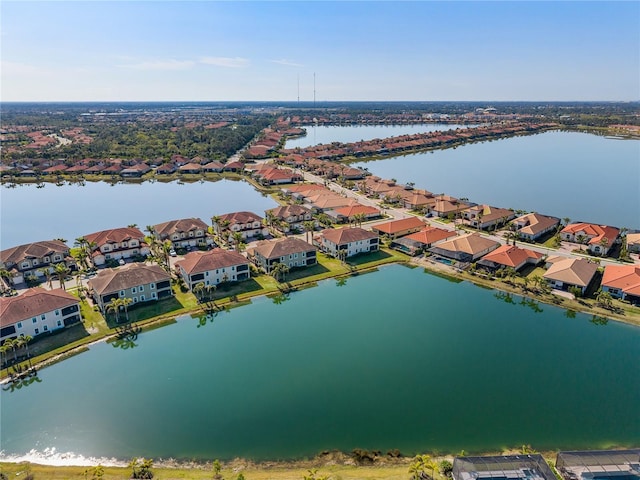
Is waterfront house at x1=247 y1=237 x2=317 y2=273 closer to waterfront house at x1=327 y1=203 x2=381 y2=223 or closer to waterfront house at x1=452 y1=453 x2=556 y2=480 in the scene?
waterfront house at x1=327 y1=203 x2=381 y2=223

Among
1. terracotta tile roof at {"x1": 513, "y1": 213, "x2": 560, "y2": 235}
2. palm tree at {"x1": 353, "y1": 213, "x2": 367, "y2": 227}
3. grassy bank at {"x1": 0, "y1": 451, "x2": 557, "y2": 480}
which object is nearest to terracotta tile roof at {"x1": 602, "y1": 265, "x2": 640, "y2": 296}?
terracotta tile roof at {"x1": 513, "y1": 213, "x2": 560, "y2": 235}

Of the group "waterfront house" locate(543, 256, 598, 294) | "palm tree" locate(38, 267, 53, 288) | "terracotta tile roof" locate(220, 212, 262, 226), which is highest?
"terracotta tile roof" locate(220, 212, 262, 226)

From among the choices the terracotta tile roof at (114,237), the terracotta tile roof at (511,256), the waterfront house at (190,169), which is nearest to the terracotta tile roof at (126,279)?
the terracotta tile roof at (114,237)

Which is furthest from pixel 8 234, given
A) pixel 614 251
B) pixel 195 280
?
pixel 614 251

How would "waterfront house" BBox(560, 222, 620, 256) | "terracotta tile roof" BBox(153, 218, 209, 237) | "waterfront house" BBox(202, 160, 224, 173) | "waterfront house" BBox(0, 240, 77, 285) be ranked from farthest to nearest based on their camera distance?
"waterfront house" BBox(202, 160, 224, 173), "terracotta tile roof" BBox(153, 218, 209, 237), "waterfront house" BBox(560, 222, 620, 256), "waterfront house" BBox(0, 240, 77, 285)

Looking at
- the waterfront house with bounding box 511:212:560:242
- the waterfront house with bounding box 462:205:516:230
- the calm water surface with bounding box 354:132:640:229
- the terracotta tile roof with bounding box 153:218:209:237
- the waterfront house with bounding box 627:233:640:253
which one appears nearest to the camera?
the waterfront house with bounding box 627:233:640:253

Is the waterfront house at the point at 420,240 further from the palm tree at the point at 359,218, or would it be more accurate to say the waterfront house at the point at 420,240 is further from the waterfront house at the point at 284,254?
the waterfront house at the point at 284,254

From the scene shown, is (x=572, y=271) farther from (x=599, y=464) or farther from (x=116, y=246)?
(x=116, y=246)
